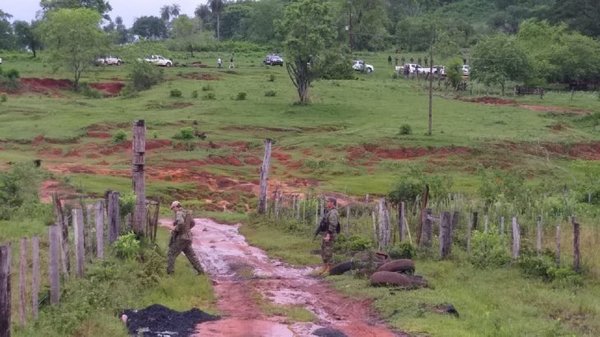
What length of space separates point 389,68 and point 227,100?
3394 cm

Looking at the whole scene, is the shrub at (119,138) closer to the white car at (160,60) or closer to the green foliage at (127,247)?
the green foliage at (127,247)

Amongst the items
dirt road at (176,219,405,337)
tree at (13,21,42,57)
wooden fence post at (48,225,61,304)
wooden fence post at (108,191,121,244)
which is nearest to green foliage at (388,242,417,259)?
dirt road at (176,219,405,337)

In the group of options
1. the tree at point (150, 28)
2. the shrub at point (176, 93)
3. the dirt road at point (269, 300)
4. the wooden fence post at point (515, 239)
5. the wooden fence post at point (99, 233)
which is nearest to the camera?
the dirt road at point (269, 300)

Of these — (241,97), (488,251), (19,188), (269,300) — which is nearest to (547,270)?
(488,251)

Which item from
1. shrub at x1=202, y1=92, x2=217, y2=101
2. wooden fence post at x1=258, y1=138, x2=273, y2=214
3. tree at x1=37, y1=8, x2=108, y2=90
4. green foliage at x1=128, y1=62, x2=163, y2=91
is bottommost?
wooden fence post at x1=258, y1=138, x2=273, y2=214

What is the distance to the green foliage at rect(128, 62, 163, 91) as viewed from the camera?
71250 millimetres

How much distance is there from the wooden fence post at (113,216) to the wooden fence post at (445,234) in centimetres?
751

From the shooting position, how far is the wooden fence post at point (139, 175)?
62.5ft

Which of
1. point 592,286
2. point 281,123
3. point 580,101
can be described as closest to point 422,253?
point 592,286

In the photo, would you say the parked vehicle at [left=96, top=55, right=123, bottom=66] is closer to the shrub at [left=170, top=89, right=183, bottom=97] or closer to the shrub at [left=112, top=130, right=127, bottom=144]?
the shrub at [left=170, top=89, right=183, bottom=97]

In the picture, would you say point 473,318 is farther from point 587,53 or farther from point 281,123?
point 587,53

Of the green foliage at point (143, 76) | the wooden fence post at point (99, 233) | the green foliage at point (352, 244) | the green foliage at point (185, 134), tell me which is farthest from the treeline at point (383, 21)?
the wooden fence post at point (99, 233)

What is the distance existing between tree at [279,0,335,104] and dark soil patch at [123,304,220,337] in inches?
1756

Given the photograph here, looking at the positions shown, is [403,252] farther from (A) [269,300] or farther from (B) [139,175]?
(B) [139,175]
